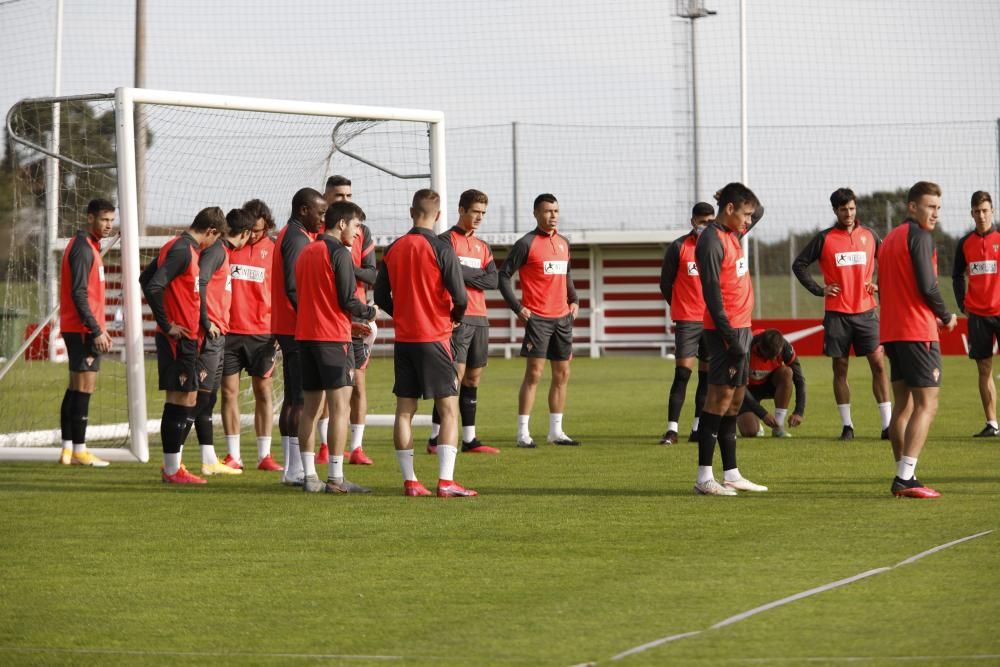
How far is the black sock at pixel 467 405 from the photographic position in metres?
12.4

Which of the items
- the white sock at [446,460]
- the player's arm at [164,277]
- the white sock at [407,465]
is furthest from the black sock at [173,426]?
the white sock at [446,460]

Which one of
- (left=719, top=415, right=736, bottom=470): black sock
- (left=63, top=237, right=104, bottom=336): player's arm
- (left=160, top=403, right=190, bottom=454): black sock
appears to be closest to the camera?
(left=719, top=415, right=736, bottom=470): black sock

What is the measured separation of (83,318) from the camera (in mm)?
11312

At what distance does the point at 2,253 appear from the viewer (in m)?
14.5

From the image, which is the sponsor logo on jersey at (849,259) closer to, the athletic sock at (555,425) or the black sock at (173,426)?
the athletic sock at (555,425)

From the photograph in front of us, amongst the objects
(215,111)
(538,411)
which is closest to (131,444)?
(215,111)

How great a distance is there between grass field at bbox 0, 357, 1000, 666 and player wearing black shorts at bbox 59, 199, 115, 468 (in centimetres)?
52

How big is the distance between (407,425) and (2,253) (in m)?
7.04

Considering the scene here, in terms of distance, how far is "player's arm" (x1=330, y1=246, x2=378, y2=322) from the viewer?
934 cm

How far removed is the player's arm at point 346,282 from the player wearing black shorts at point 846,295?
204 inches

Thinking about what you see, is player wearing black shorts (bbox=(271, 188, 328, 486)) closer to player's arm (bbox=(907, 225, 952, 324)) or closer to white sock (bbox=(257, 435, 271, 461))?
white sock (bbox=(257, 435, 271, 461))

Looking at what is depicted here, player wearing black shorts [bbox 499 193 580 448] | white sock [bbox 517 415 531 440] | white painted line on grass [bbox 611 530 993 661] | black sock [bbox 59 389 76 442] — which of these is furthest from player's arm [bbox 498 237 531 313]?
white painted line on grass [bbox 611 530 993 661]

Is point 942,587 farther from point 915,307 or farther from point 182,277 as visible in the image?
point 182,277

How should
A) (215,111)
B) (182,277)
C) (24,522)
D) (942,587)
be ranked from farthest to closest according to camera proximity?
1. (215,111)
2. (182,277)
3. (24,522)
4. (942,587)
